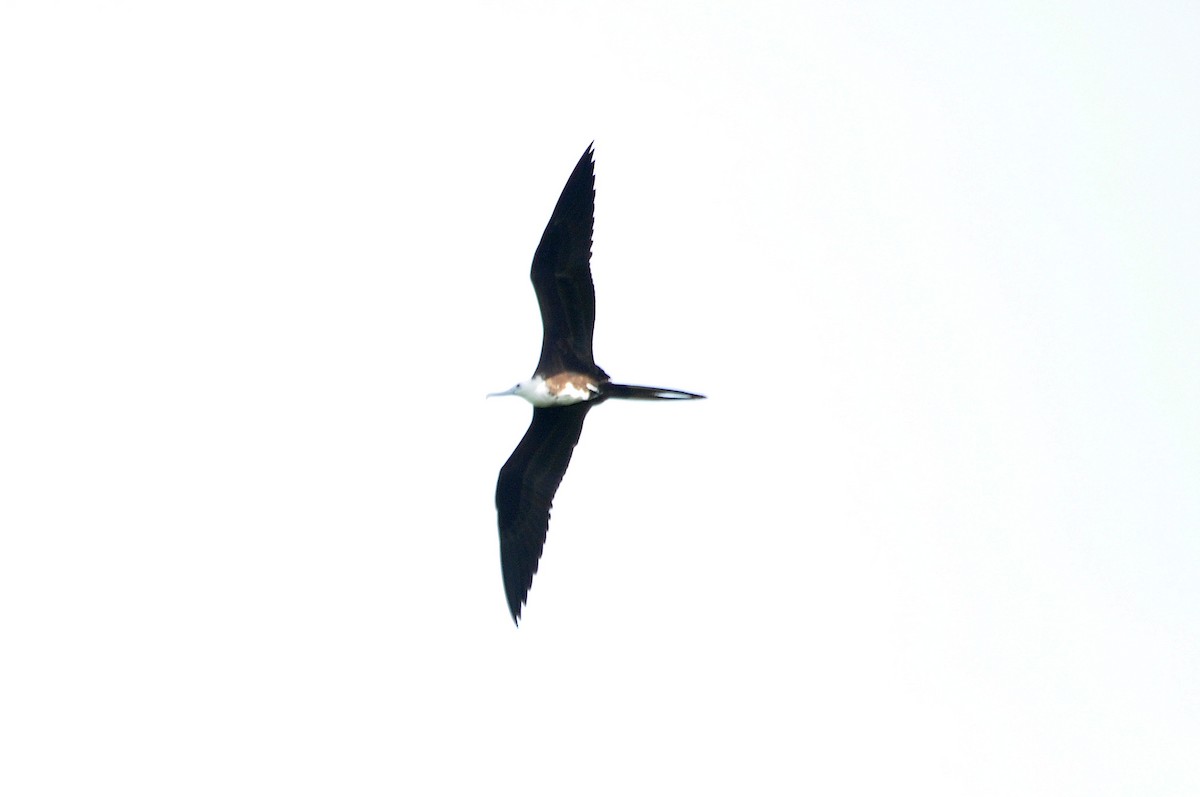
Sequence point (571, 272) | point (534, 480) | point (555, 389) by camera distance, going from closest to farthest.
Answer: point (571, 272), point (555, 389), point (534, 480)

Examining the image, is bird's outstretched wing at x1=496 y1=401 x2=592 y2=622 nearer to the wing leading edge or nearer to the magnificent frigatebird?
the magnificent frigatebird

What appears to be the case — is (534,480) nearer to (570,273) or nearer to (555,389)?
(555,389)

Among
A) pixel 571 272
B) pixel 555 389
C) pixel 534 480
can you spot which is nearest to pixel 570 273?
pixel 571 272

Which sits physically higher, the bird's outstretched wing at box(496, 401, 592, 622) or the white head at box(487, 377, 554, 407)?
the white head at box(487, 377, 554, 407)

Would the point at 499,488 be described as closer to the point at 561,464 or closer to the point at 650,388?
the point at 561,464

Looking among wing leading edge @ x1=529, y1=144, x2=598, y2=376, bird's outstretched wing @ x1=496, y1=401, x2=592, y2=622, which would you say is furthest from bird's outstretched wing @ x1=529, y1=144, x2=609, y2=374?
bird's outstretched wing @ x1=496, y1=401, x2=592, y2=622

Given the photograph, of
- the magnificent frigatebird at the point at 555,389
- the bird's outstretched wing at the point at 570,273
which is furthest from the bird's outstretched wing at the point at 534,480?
the bird's outstretched wing at the point at 570,273

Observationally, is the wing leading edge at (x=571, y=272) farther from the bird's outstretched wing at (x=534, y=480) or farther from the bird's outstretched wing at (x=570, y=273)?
the bird's outstretched wing at (x=534, y=480)
